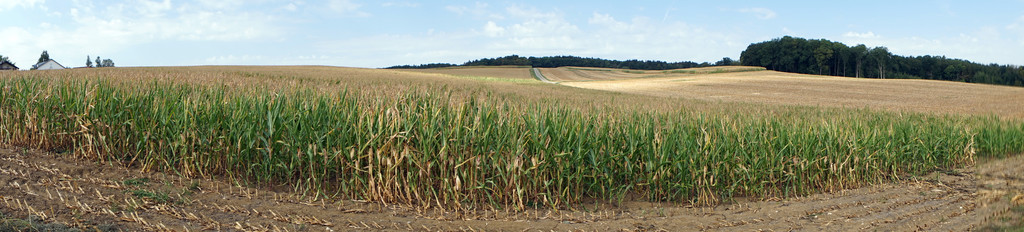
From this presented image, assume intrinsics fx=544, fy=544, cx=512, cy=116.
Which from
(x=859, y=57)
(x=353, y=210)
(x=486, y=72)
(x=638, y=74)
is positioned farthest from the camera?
(x=859, y=57)

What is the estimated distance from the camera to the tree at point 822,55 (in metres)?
90.8

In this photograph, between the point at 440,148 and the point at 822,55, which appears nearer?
the point at 440,148

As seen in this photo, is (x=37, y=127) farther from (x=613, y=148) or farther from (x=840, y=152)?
(x=840, y=152)

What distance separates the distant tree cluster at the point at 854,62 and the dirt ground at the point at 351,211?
304ft

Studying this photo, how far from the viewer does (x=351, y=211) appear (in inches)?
196

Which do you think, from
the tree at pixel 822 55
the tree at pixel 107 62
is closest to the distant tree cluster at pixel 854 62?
the tree at pixel 822 55

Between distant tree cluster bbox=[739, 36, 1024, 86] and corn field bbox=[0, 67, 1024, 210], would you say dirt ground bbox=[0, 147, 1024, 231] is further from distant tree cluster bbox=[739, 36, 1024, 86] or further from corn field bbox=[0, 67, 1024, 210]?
distant tree cluster bbox=[739, 36, 1024, 86]

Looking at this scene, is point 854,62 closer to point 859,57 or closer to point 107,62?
point 859,57

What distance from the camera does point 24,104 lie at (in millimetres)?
7156

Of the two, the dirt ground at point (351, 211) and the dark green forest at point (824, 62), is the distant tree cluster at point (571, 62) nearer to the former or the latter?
the dark green forest at point (824, 62)

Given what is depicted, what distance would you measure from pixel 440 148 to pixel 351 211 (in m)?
0.99

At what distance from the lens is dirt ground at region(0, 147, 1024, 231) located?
4.59 meters

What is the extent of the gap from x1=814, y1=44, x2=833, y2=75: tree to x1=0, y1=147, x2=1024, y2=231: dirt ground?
9696 centimetres

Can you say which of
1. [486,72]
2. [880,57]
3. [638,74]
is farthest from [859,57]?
[486,72]
